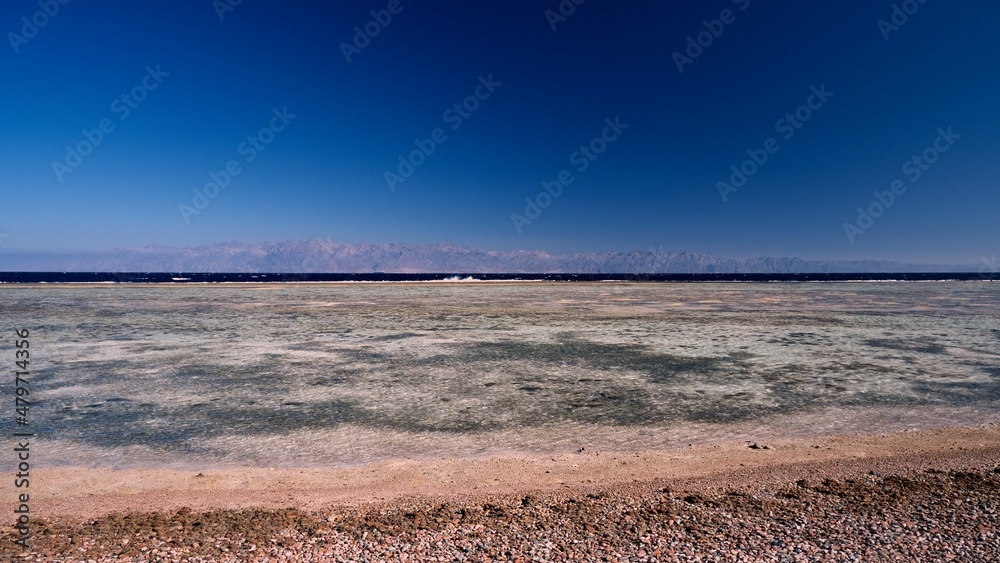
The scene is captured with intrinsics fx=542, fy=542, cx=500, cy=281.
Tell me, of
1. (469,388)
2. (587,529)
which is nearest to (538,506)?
(587,529)

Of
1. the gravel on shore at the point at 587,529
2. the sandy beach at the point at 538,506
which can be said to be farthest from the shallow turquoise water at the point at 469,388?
the gravel on shore at the point at 587,529

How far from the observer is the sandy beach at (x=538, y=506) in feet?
14.4

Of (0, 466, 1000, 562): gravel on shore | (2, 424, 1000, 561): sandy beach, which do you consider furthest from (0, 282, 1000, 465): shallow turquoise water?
(0, 466, 1000, 562): gravel on shore

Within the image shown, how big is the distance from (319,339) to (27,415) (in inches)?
365

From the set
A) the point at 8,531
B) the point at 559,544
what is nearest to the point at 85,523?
the point at 8,531

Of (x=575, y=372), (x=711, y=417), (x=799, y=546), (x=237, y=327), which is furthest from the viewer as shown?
(x=237, y=327)

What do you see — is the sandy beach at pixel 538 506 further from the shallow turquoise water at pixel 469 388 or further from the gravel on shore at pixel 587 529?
the shallow turquoise water at pixel 469 388

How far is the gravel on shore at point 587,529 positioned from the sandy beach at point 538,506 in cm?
2

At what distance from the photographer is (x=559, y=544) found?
443cm

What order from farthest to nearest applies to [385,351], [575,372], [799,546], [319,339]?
[319,339], [385,351], [575,372], [799,546]

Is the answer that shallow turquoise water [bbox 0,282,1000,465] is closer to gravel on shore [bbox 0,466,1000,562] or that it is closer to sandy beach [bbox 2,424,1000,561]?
sandy beach [bbox 2,424,1000,561]

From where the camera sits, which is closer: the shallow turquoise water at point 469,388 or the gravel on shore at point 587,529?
the gravel on shore at point 587,529

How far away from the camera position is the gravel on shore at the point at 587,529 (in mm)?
4293

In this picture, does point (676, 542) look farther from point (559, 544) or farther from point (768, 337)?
point (768, 337)
